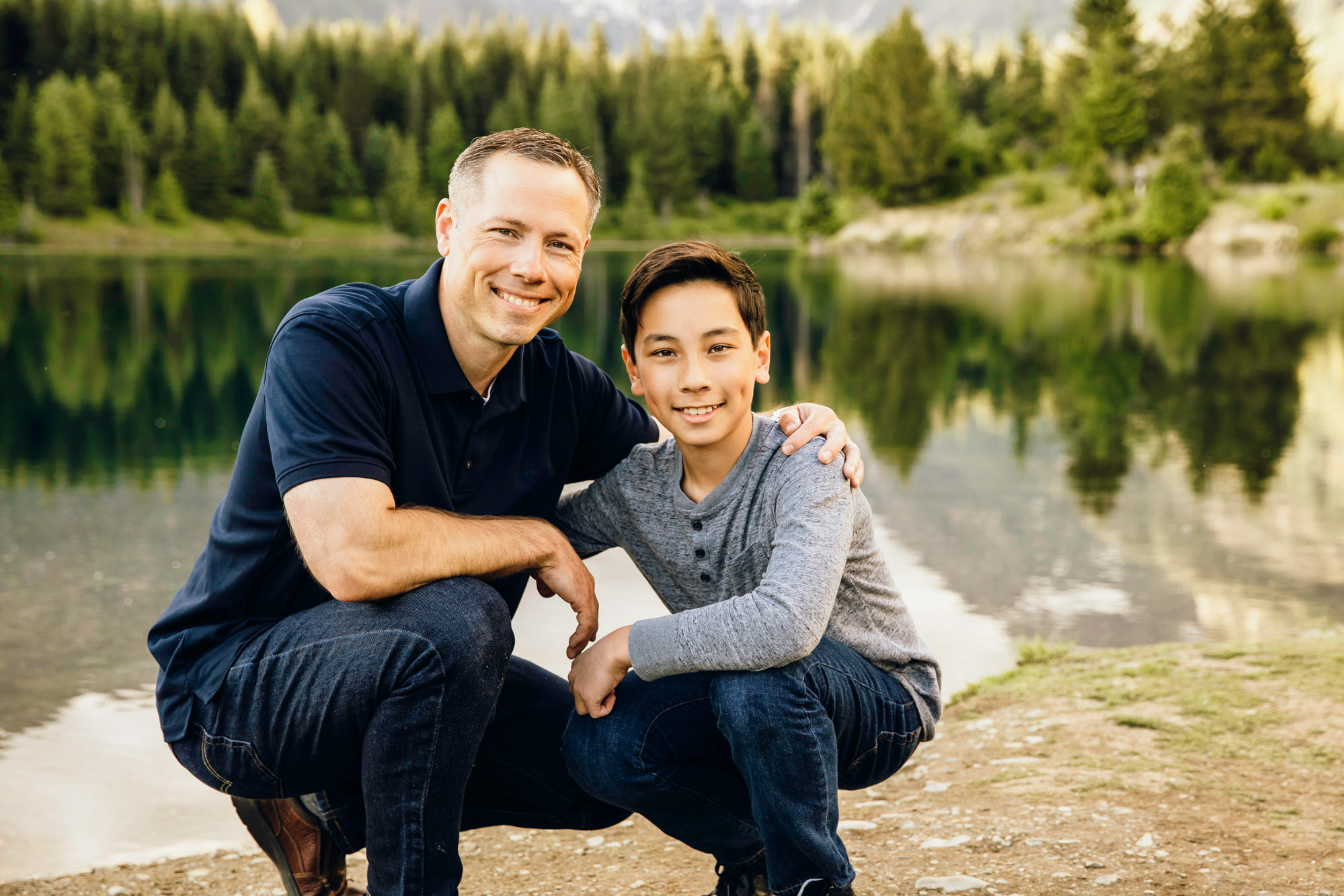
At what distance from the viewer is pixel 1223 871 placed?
2645 millimetres

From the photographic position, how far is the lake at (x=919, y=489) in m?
4.61

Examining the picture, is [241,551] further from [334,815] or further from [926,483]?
[926,483]

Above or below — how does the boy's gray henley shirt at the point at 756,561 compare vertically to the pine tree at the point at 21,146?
below

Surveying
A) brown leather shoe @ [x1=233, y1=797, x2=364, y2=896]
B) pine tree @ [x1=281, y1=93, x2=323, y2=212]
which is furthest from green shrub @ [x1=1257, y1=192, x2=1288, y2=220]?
pine tree @ [x1=281, y1=93, x2=323, y2=212]

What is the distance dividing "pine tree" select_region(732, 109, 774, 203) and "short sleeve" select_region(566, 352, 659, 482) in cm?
7623

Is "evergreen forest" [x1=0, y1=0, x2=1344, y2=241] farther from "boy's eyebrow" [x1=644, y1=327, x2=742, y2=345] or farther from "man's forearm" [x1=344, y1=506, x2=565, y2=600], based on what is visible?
"man's forearm" [x1=344, y1=506, x2=565, y2=600]

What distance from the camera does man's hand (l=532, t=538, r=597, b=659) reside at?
2.71 metres

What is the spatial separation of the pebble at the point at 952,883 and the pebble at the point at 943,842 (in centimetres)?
23

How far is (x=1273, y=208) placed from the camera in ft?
132

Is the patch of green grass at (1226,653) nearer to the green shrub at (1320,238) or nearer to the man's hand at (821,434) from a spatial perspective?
the man's hand at (821,434)

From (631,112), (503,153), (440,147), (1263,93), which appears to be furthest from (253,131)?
(503,153)

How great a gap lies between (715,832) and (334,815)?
87 cm

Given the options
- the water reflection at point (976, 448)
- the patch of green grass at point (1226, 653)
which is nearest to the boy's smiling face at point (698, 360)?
the water reflection at point (976, 448)

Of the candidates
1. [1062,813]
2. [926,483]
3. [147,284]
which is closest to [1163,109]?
[147,284]
